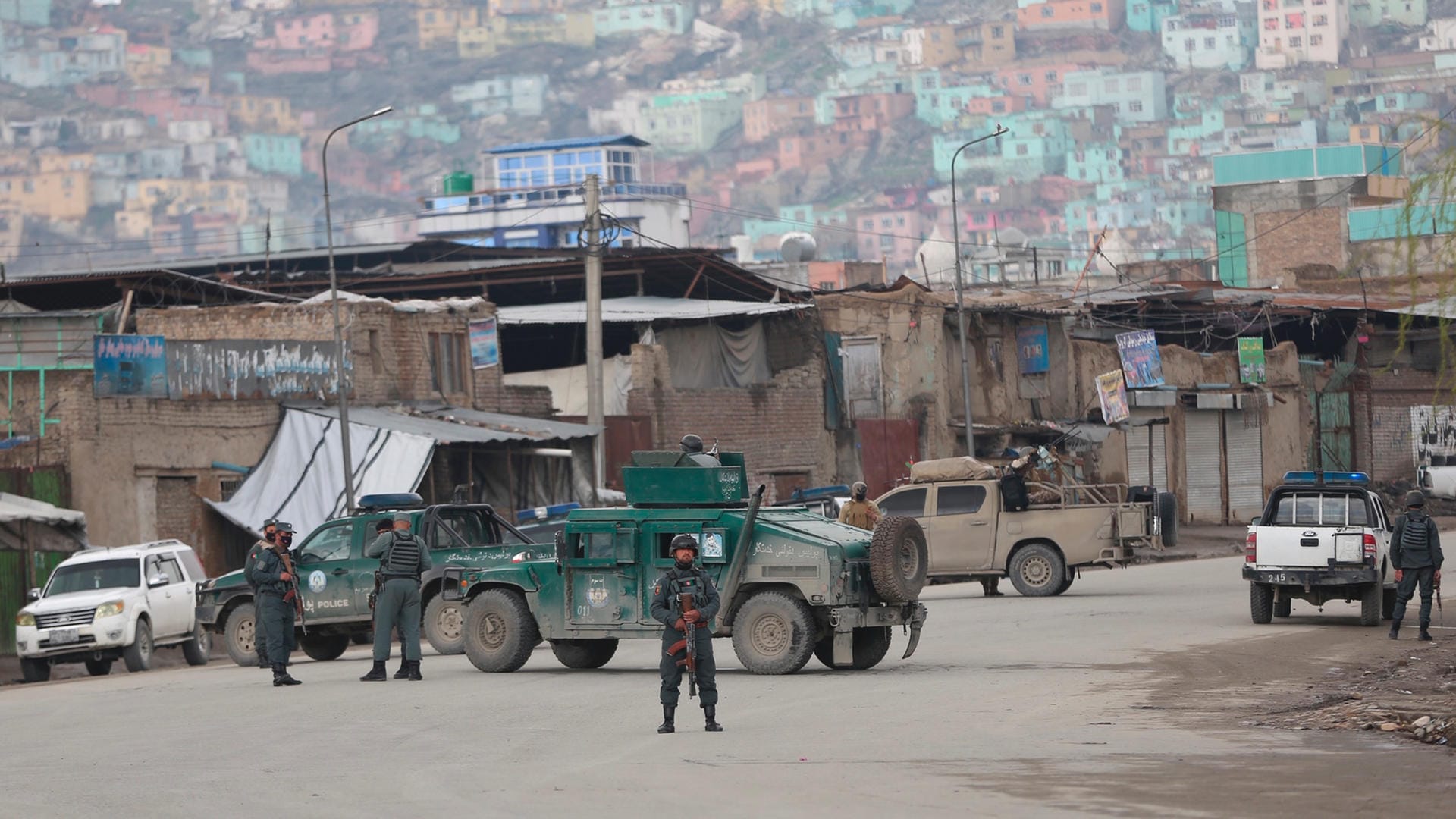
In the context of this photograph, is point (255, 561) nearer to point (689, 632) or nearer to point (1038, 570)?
point (689, 632)

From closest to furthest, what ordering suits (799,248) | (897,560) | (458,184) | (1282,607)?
(897,560) → (1282,607) → (799,248) → (458,184)

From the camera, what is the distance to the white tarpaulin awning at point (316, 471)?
33.1 metres

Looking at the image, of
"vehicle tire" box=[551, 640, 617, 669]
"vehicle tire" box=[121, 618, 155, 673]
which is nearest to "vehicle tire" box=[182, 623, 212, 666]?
"vehicle tire" box=[121, 618, 155, 673]

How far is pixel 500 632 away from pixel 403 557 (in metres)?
1.22

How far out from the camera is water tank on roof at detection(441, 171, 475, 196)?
157 m

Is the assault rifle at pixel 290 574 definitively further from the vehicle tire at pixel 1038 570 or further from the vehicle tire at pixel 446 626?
the vehicle tire at pixel 1038 570

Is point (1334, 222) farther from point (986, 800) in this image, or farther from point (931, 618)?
point (986, 800)

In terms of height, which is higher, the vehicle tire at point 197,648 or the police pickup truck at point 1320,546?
the police pickup truck at point 1320,546

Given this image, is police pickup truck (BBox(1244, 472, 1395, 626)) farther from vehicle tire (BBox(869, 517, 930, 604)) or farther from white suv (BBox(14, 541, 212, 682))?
white suv (BBox(14, 541, 212, 682))

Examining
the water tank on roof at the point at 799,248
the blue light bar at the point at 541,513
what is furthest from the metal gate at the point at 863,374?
the water tank on roof at the point at 799,248

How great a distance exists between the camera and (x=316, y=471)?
111 ft

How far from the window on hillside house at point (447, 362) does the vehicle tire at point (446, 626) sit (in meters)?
15.7

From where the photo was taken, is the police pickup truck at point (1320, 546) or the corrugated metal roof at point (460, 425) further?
the corrugated metal roof at point (460, 425)

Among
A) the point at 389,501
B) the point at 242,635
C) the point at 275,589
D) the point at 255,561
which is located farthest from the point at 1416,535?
the point at 242,635
